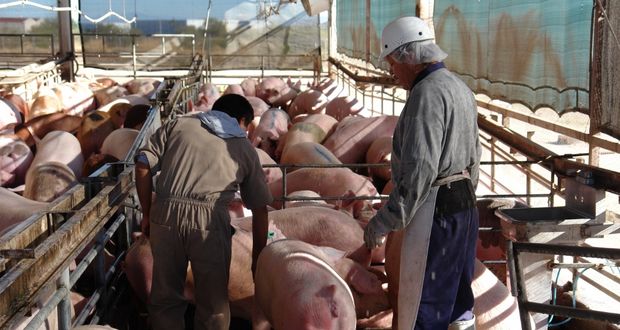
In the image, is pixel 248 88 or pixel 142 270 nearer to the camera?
pixel 142 270

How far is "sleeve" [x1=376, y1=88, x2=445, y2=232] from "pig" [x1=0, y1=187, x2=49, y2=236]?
2.51 m

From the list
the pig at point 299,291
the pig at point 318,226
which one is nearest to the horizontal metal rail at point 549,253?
the pig at point 299,291

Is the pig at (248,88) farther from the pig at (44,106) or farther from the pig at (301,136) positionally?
the pig at (301,136)

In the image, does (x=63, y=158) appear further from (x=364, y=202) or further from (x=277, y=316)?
(x=277, y=316)

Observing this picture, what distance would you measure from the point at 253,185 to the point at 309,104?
357 inches

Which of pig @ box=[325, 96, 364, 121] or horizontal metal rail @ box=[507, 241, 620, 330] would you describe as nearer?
horizontal metal rail @ box=[507, 241, 620, 330]

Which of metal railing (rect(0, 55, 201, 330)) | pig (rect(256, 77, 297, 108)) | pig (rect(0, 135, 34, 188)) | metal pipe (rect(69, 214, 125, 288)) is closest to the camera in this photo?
metal railing (rect(0, 55, 201, 330))

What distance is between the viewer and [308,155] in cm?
719

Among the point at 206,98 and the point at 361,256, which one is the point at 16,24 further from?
the point at 361,256

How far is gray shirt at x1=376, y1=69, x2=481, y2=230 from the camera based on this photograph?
270 centimetres

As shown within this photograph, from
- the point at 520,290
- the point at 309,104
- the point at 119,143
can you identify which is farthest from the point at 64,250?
the point at 309,104

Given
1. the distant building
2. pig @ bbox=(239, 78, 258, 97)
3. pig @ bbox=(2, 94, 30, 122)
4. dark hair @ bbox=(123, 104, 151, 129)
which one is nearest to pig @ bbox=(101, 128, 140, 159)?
dark hair @ bbox=(123, 104, 151, 129)

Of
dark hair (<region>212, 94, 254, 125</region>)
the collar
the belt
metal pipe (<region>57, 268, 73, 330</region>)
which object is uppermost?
the collar

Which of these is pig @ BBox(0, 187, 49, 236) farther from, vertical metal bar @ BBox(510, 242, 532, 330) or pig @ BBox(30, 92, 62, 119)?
pig @ BBox(30, 92, 62, 119)
